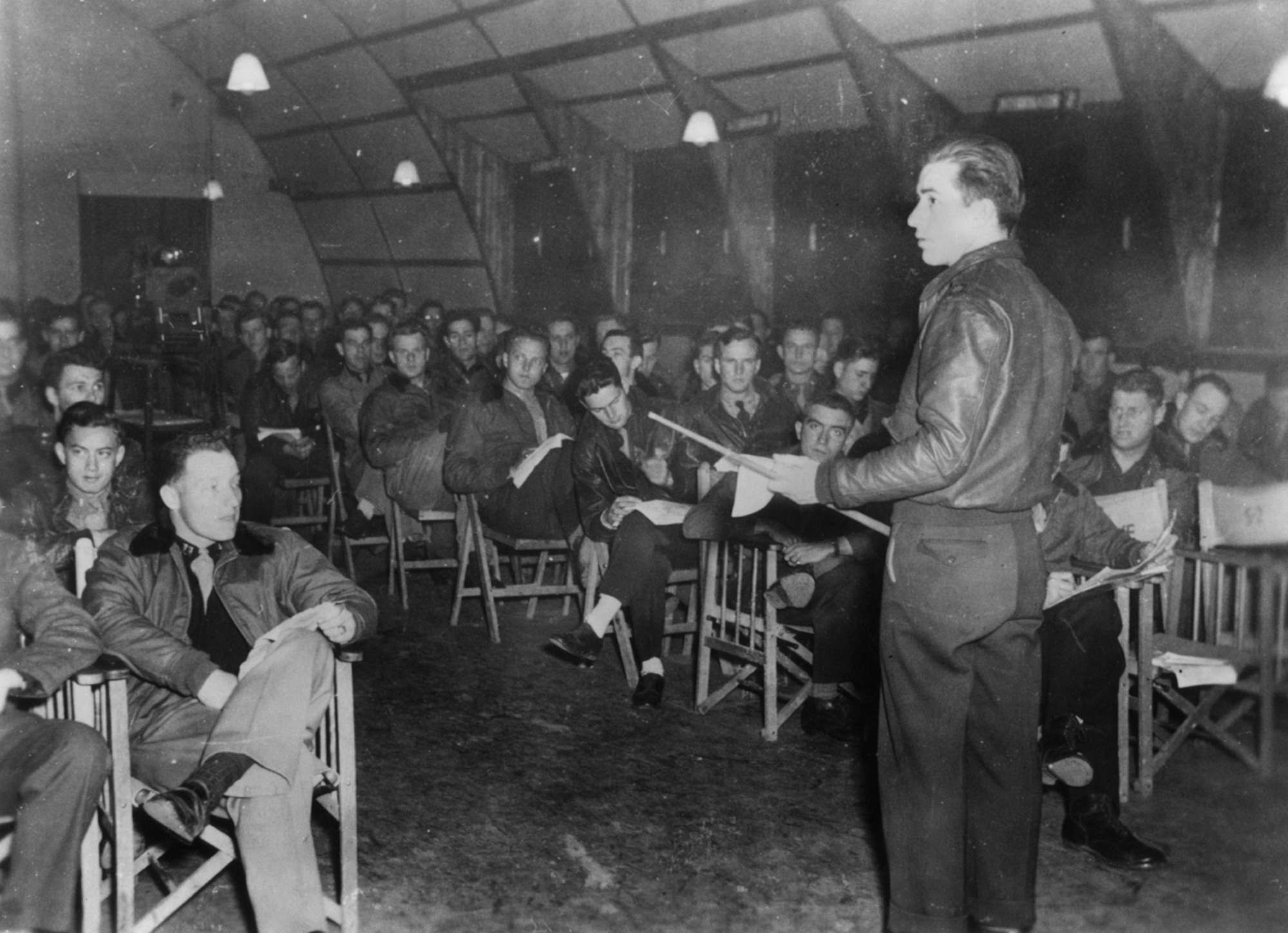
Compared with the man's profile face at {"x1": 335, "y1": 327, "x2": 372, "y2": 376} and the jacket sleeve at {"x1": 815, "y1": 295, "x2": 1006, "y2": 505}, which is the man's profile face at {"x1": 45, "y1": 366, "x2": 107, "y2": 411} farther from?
the jacket sleeve at {"x1": 815, "y1": 295, "x2": 1006, "y2": 505}

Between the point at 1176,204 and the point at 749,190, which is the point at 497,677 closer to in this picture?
the point at 1176,204

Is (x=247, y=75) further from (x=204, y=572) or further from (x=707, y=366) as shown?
(x=204, y=572)

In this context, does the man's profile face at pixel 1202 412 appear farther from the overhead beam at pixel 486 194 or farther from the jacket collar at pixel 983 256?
the overhead beam at pixel 486 194

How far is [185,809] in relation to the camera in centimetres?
241

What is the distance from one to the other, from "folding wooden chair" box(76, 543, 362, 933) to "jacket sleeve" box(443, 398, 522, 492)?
2.74 meters

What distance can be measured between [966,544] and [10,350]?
13.9 ft

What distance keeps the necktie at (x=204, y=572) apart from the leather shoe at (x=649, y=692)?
207 centimetres

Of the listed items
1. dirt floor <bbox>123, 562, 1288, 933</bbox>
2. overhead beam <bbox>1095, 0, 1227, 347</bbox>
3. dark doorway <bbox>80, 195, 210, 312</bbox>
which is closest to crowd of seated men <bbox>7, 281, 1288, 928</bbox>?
→ dirt floor <bbox>123, 562, 1288, 933</bbox>

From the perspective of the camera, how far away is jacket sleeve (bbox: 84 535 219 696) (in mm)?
2641

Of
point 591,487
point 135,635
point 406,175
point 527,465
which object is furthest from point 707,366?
point 406,175

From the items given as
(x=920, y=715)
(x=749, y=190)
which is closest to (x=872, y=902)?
(x=920, y=715)

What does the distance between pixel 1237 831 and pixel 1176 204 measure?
4.43 m

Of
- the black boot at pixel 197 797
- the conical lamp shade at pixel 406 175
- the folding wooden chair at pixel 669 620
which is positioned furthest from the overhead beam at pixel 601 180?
the black boot at pixel 197 797

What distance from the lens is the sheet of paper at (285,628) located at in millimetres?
2611
